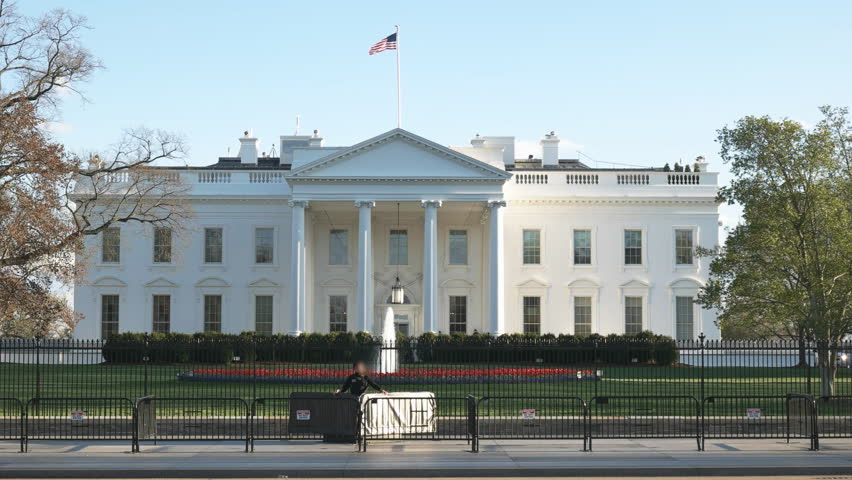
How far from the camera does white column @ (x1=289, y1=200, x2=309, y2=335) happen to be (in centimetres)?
4884

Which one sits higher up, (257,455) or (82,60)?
(82,60)

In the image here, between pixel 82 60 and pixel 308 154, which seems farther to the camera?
pixel 308 154

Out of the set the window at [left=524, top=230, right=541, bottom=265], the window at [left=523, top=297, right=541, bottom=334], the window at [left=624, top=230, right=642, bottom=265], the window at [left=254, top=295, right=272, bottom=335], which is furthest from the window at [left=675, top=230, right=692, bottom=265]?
the window at [left=254, top=295, right=272, bottom=335]

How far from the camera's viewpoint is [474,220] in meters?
54.0

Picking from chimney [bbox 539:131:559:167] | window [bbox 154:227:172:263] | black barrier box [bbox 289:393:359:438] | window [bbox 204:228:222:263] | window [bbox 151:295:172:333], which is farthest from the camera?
chimney [bbox 539:131:559:167]

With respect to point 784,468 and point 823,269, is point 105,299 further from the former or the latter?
point 784,468

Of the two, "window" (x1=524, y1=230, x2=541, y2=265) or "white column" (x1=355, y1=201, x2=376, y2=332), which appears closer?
"white column" (x1=355, y1=201, x2=376, y2=332)

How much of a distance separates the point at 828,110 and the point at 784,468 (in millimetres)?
16778

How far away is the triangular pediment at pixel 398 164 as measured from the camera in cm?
4881

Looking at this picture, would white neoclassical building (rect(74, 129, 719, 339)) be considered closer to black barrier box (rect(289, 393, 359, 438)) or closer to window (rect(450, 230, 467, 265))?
window (rect(450, 230, 467, 265))

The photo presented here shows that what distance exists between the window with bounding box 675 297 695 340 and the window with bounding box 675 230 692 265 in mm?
1997

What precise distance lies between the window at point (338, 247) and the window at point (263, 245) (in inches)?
120

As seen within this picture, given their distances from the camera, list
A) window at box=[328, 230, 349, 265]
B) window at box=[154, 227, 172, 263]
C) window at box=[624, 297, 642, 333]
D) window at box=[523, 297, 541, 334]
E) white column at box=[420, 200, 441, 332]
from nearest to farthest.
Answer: white column at box=[420, 200, 441, 332] → window at box=[154, 227, 172, 263] → window at box=[624, 297, 642, 333] → window at box=[523, 297, 541, 334] → window at box=[328, 230, 349, 265]

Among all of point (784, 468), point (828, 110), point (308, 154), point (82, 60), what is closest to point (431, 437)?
point (784, 468)
